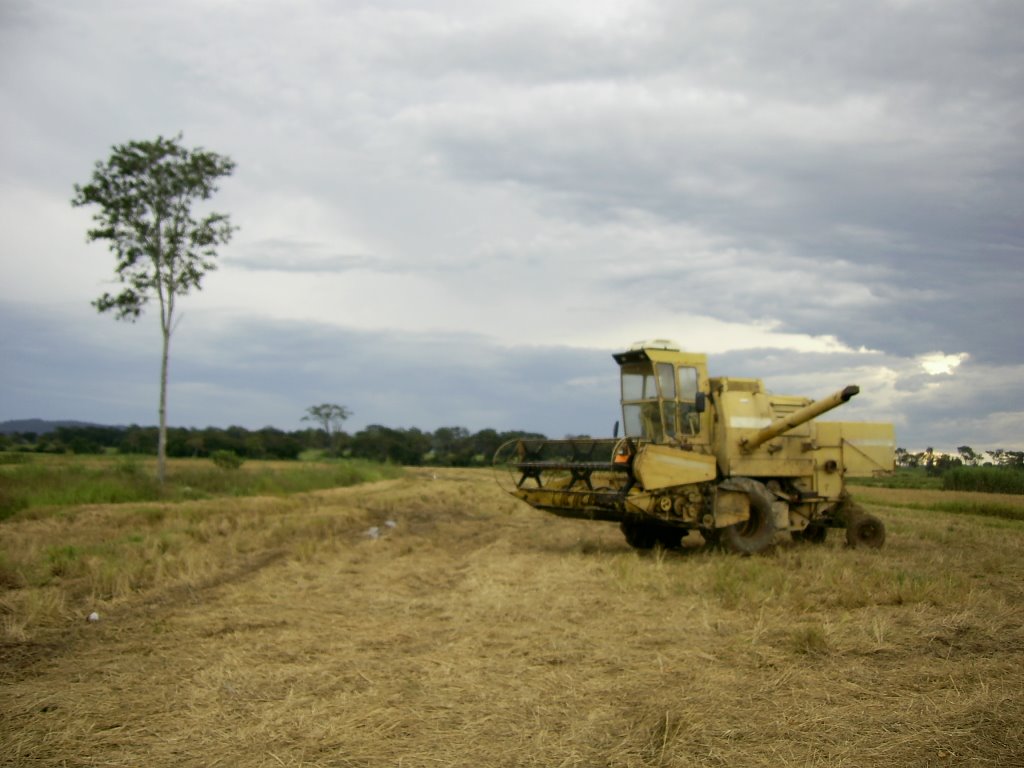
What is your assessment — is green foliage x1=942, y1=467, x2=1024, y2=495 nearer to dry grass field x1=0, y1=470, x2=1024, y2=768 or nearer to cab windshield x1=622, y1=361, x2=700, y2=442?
dry grass field x1=0, y1=470, x2=1024, y2=768

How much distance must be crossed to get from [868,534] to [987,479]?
6.26ft

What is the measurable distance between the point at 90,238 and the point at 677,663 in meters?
22.1

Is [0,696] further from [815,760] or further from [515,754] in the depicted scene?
[815,760]

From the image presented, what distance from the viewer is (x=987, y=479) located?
521 inches

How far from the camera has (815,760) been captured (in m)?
4.75

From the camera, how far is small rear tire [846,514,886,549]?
45.1ft

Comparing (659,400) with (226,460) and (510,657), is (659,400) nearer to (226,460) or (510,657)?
(510,657)

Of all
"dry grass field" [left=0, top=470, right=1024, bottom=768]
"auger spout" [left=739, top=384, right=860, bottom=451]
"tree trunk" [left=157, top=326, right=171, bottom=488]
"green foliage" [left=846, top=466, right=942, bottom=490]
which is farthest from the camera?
"tree trunk" [left=157, top=326, right=171, bottom=488]

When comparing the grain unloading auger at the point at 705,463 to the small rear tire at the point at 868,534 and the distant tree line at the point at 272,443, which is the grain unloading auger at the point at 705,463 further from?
the distant tree line at the point at 272,443

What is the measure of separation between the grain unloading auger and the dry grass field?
2.56 feet

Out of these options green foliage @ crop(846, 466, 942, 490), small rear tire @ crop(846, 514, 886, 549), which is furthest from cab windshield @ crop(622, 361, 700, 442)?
green foliage @ crop(846, 466, 942, 490)

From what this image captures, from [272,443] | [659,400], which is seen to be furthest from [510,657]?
[272,443]

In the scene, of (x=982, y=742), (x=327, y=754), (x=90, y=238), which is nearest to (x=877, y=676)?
(x=982, y=742)

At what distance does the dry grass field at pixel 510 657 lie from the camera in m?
5.06
